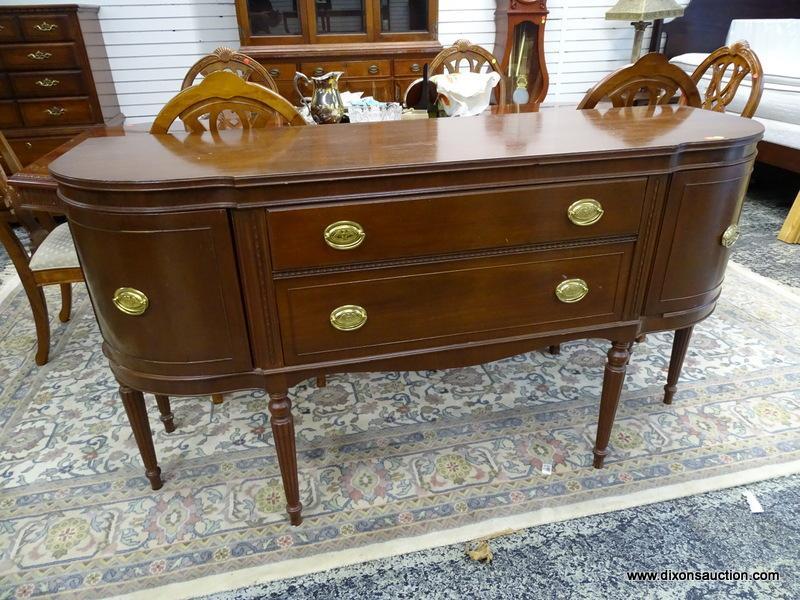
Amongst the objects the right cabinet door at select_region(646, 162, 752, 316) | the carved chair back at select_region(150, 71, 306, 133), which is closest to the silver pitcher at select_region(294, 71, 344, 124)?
the carved chair back at select_region(150, 71, 306, 133)

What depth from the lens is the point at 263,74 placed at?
2.61 meters

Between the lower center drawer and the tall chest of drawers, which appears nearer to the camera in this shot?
the lower center drawer

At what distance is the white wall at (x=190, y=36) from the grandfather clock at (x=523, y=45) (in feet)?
0.82

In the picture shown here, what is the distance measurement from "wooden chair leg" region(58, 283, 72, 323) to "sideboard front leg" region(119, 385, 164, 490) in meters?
1.34

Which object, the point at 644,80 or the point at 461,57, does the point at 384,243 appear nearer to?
the point at 644,80

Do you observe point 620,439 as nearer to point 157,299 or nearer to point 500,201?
point 500,201

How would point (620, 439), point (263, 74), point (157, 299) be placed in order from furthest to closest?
1. point (263, 74)
2. point (620, 439)
3. point (157, 299)

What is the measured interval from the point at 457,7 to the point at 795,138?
2637 mm

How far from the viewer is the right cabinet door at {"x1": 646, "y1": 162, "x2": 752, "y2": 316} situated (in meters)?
1.34

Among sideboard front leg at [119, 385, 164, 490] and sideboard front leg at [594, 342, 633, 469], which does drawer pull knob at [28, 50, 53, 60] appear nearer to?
sideboard front leg at [119, 385, 164, 490]

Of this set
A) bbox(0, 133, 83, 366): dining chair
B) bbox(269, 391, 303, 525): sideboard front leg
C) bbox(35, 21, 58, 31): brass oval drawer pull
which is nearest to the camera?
bbox(269, 391, 303, 525): sideboard front leg

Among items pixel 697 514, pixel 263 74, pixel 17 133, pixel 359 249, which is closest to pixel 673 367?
pixel 697 514

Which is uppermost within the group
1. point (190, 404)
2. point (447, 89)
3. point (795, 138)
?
point (447, 89)

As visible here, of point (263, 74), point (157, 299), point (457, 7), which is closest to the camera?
point (157, 299)
